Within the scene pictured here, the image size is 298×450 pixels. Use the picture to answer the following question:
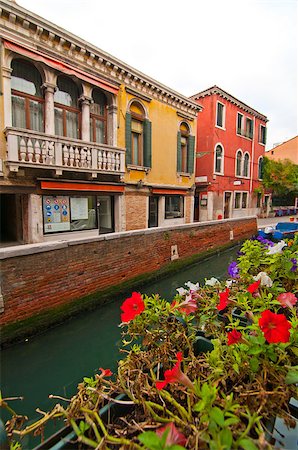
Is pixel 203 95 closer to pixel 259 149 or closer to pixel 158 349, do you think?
pixel 259 149

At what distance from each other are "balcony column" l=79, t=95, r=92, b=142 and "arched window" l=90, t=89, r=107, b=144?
0.36 m

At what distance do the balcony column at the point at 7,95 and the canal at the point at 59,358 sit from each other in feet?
14.2

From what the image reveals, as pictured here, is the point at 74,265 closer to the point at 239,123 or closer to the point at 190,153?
the point at 190,153

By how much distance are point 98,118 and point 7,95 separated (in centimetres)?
254

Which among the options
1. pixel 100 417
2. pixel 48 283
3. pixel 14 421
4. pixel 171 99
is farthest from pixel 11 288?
pixel 171 99

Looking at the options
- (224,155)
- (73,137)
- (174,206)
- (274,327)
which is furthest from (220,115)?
(274,327)

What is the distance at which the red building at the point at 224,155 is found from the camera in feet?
38.9

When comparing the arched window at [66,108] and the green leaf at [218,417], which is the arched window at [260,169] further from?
the green leaf at [218,417]

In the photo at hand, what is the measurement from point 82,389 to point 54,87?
6.58 metres

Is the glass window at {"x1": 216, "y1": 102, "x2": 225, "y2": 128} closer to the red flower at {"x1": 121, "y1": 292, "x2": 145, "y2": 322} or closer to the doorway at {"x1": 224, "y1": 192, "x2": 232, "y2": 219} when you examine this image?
the doorway at {"x1": 224, "y1": 192, "x2": 232, "y2": 219}

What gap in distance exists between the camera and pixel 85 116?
652 cm

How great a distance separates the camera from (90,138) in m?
6.93

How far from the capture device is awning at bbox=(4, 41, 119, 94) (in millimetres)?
5062

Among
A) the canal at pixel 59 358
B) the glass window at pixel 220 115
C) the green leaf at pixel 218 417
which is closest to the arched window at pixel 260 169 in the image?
the glass window at pixel 220 115
